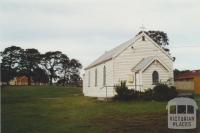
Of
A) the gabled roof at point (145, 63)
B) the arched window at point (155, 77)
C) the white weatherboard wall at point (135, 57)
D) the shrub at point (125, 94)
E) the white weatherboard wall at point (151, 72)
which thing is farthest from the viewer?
the white weatherboard wall at point (135, 57)

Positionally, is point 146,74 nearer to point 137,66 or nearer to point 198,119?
point 137,66

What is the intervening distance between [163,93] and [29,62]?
89098 mm

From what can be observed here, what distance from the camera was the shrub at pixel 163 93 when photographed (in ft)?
108

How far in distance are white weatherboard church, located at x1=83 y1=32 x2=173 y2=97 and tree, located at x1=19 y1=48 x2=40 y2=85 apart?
75199 mm

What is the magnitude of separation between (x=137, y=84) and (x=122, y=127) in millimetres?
21457

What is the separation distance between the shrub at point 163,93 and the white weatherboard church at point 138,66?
370cm

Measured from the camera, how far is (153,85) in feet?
123

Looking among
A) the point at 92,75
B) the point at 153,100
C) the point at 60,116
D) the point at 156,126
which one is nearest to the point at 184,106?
the point at 156,126

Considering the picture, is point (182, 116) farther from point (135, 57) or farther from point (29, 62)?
point (29, 62)

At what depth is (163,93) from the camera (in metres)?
33.2

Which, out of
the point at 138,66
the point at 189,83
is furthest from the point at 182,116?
the point at 189,83

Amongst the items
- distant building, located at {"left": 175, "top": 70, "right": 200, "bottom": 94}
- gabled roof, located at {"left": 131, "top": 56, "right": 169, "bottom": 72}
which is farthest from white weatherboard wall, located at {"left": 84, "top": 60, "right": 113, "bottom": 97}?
distant building, located at {"left": 175, "top": 70, "right": 200, "bottom": 94}

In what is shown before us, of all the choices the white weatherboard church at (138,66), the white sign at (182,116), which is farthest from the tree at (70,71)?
the white sign at (182,116)

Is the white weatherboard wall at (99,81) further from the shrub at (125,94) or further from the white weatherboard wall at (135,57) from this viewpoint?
the shrub at (125,94)
